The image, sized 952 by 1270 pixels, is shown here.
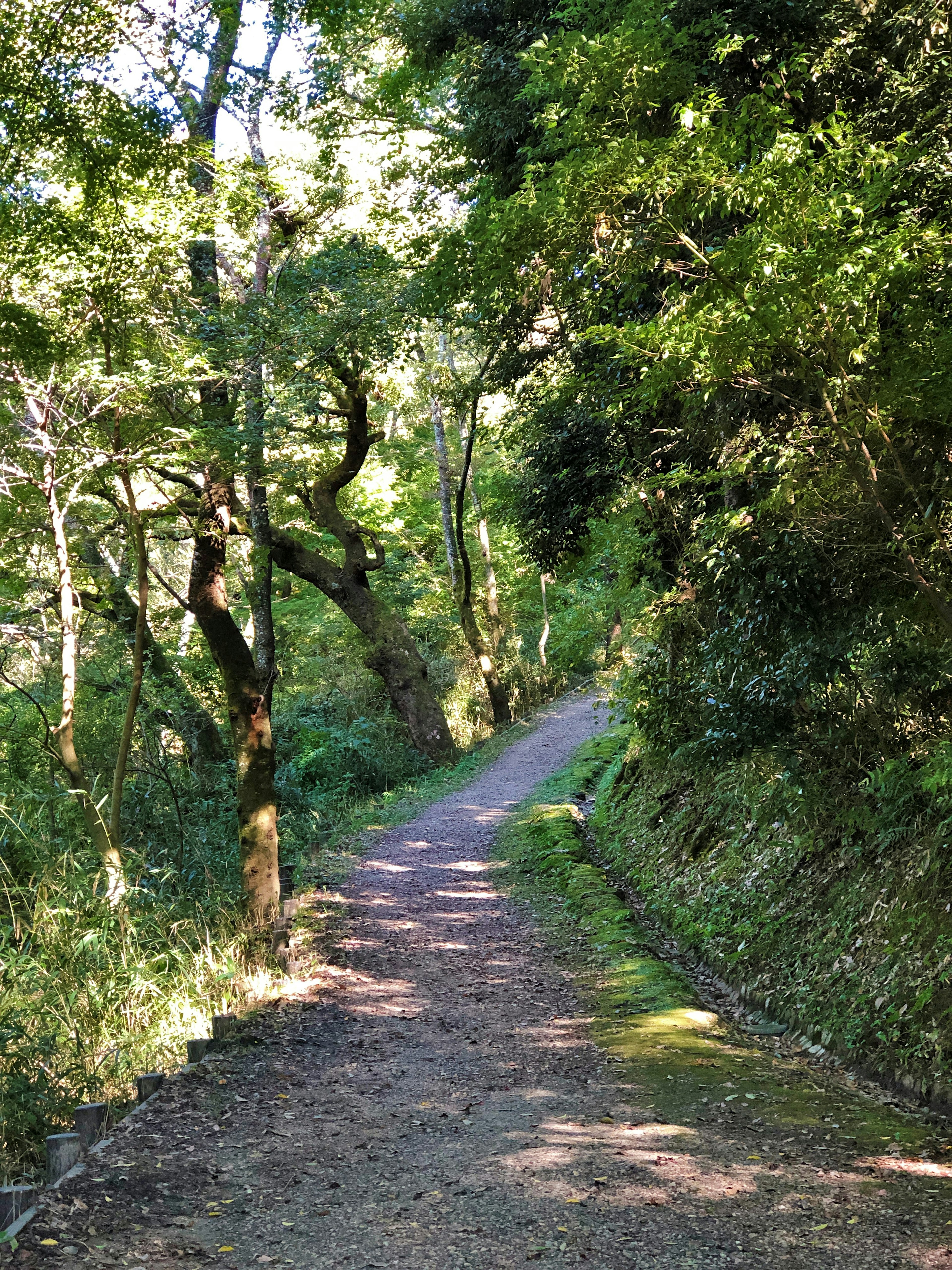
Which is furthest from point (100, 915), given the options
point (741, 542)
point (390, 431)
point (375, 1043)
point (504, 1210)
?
point (390, 431)

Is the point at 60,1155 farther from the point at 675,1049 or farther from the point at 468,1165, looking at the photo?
the point at 675,1049

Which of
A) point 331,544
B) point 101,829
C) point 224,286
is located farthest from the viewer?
point 331,544

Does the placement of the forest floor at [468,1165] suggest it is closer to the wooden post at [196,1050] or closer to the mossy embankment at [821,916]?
the wooden post at [196,1050]

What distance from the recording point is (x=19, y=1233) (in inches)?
121

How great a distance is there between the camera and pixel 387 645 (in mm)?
16797

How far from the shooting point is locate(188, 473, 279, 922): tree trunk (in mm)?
7594

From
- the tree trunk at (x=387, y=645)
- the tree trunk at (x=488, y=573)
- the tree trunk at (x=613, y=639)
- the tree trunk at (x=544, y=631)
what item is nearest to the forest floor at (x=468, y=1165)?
the tree trunk at (x=387, y=645)

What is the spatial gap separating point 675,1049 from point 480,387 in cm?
1071

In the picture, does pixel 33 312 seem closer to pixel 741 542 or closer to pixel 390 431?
pixel 741 542

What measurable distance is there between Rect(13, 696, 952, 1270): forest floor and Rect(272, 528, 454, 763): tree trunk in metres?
10.2

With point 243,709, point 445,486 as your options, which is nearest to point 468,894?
point 243,709

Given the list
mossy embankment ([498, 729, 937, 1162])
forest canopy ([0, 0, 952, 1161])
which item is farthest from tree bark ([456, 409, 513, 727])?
mossy embankment ([498, 729, 937, 1162])

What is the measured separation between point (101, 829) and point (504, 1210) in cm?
421

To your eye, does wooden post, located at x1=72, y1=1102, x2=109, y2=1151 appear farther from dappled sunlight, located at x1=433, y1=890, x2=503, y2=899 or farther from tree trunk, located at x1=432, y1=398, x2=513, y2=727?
tree trunk, located at x1=432, y1=398, x2=513, y2=727
